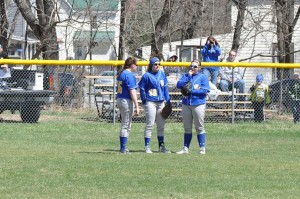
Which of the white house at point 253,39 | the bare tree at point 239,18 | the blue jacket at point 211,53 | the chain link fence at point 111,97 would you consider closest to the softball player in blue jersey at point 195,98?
the chain link fence at point 111,97

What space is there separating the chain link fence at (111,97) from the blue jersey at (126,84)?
7.02 m

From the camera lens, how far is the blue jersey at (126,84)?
14680 millimetres

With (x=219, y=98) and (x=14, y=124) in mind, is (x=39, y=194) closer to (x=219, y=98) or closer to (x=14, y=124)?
(x=14, y=124)

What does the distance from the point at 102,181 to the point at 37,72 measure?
11.5 meters


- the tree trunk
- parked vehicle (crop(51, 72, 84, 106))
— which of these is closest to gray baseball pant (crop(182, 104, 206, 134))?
parked vehicle (crop(51, 72, 84, 106))

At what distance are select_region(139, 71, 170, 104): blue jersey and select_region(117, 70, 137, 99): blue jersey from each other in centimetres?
31

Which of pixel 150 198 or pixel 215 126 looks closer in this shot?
pixel 150 198

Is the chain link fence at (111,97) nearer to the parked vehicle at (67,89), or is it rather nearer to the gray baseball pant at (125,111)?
the parked vehicle at (67,89)

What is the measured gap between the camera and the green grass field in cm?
1045

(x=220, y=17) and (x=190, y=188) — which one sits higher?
(x=220, y=17)

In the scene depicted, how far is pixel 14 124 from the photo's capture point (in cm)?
2125

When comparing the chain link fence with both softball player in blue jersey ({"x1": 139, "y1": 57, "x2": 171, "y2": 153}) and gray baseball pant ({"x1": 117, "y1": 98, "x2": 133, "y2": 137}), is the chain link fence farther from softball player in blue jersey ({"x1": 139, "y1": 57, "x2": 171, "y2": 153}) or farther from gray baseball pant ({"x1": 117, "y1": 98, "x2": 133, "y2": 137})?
gray baseball pant ({"x1": 117, "y1": 98, "x2": 133, "y2": 137})

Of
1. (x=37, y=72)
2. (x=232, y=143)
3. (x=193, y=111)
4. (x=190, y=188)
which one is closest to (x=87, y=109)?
(x=37, y=72)

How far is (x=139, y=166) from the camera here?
1284cm
